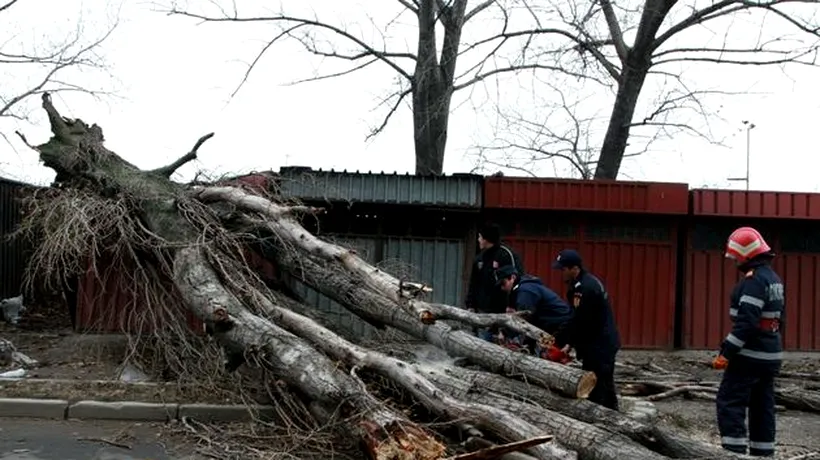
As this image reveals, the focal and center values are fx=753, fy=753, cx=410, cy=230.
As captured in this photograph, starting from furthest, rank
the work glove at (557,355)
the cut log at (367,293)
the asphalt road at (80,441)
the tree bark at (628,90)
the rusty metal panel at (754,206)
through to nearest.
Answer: the tree bark at (628,90) < the rusty metal panel at (754,206) < the work glove at (557,355) < the cut log at (367,293) < the asphalt road at (80,441)

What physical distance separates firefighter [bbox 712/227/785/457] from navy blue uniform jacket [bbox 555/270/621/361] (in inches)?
33.2

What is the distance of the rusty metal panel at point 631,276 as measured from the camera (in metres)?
11.1

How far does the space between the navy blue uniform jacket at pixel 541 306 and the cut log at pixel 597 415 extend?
0.73 meters

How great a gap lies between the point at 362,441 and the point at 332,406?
57 centimetres

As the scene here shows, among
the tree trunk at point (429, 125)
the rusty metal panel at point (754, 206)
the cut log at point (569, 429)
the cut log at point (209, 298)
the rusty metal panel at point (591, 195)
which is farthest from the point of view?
the tree trunk at point (429, 125)

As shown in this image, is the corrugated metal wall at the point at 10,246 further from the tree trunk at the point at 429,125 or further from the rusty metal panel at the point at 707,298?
the rusty metal panel at the point at 707,298

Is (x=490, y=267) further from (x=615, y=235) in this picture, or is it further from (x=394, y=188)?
(x=615, y=235)

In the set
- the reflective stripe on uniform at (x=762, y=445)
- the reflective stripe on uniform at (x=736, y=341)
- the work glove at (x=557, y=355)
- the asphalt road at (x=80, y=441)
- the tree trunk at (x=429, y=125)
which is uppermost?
the tree trunk at (x=429, y=125)

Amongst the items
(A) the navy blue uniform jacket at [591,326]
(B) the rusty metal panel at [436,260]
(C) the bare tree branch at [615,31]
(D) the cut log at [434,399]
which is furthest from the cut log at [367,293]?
(C) the bare tree branch at [615,31]

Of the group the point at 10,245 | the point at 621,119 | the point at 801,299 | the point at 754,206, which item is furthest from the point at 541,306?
the point at 621,119

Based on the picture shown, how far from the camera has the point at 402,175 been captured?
1065 cm

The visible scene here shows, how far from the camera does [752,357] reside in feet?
18.2

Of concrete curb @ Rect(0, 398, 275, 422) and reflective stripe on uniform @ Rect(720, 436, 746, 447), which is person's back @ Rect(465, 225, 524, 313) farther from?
reflective stripe on uniform @ Rect(720, 436, 746, 447)

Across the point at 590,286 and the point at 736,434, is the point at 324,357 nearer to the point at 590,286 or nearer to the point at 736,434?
the point at 590,286
